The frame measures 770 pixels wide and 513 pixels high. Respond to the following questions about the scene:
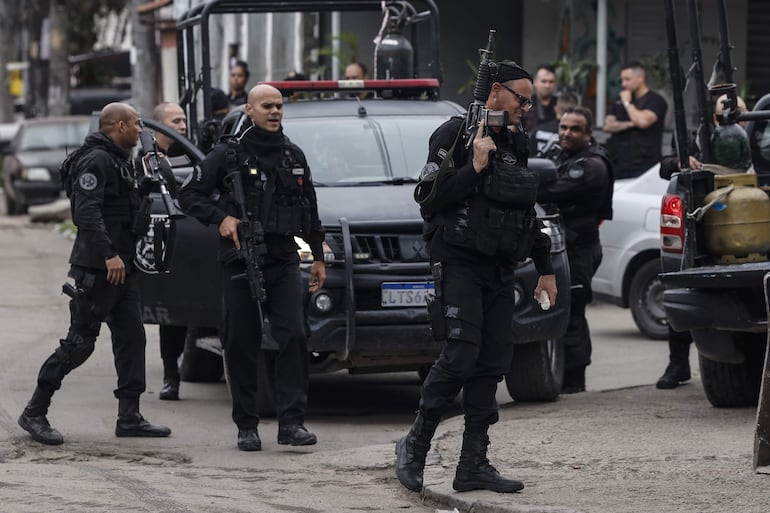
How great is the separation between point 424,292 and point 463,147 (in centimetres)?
225

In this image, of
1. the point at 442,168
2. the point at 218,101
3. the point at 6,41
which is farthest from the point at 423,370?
the point at 6,41

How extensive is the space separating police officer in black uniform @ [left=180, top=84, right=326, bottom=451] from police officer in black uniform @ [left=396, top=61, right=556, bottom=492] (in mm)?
1539

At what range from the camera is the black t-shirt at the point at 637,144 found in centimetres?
1499

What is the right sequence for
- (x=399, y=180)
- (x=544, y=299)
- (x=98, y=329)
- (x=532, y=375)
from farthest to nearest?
(x=399, y=180) → (x=532, y=375) → (x=98, y=329) → (x=544, y=299)

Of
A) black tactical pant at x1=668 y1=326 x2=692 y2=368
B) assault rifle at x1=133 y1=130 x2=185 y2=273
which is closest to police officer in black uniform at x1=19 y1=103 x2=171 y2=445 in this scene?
assault rifle at x1=133 y1=130 x2=185 y2=273

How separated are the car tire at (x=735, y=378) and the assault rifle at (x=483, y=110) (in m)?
2.80

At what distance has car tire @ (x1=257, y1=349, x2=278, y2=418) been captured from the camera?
29.6 ft

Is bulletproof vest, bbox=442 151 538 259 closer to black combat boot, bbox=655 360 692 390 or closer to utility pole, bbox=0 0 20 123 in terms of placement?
black combat boot, bbox=655 360 692 390

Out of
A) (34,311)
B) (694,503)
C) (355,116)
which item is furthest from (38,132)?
(694,503)

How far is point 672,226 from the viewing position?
9344 millimetres

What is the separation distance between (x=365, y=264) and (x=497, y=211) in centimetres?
230

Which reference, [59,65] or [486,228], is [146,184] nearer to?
[486,228]

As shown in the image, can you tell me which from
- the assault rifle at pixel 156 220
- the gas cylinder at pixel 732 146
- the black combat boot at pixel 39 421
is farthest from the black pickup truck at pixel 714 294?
the black combat boot at pixel 39 421

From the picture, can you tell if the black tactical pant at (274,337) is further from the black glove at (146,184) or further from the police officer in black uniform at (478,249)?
the police officer in black uniform at (478,249)
